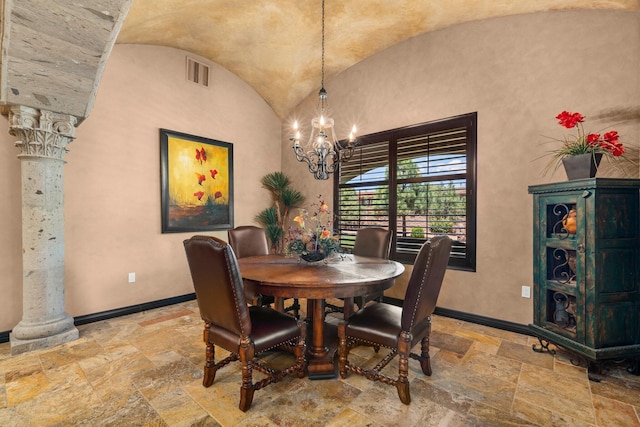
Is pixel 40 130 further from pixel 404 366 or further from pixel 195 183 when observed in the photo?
pixel 404 366

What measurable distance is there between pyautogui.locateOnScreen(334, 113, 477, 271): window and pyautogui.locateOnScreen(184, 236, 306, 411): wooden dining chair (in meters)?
2.36

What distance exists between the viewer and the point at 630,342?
7.54ft

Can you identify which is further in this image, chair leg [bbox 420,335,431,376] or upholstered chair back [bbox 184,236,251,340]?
chair leg [bbox 420,335,431,376]

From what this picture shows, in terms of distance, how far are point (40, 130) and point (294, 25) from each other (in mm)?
2873

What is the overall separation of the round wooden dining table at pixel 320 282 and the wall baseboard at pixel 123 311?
6.32ft

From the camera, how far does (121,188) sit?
11.9 ft

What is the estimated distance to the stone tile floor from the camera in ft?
5.86

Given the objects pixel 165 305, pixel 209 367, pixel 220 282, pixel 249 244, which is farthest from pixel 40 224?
pixel 220 282

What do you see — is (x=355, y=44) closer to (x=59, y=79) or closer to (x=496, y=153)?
(x=496, y=153)

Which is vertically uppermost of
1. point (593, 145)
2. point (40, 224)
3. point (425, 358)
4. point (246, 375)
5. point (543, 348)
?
point (593, 145)

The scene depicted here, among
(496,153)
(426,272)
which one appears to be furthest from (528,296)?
(426,272)

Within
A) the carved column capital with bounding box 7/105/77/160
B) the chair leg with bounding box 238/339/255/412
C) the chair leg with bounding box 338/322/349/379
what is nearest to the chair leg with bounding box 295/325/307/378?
the chair leg with bounding box 338/322/349/379

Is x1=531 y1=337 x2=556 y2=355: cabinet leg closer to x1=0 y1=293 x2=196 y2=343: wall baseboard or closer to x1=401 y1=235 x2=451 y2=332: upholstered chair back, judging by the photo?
x1=401 y1=235 x2=451 y2=332: upholstered chair back

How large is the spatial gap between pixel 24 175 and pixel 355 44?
155 inches
